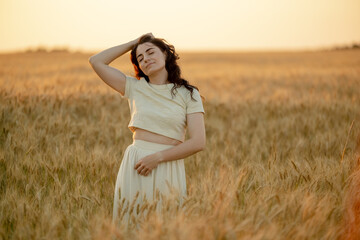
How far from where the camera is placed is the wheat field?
1490 mm

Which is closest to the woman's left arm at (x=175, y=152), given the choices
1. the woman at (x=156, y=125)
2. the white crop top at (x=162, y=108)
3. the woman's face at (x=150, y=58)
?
the woman at (x=156, y=125)

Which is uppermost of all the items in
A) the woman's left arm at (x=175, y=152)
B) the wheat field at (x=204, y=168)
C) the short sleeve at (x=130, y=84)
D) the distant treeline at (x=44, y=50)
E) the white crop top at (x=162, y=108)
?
the distant treeline at (x=44, y=50)

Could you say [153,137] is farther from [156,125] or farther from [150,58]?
[150,58]

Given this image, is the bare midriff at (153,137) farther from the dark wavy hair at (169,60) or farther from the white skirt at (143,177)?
the dark wavy hair at (169,60)

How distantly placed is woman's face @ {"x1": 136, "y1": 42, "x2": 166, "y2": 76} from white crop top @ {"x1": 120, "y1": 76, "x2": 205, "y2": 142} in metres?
0.09

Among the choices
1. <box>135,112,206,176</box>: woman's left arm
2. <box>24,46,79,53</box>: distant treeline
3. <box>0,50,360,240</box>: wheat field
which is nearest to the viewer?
<box>0,50,360,240</box>: wheat field

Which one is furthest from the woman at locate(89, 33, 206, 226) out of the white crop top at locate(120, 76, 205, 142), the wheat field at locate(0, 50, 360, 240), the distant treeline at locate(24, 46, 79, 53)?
the distant treeline at locate(24, 46, 79, 53)

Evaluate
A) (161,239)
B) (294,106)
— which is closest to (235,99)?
(294,106)

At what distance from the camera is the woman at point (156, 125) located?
1866 mm

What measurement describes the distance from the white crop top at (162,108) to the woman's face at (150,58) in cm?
9

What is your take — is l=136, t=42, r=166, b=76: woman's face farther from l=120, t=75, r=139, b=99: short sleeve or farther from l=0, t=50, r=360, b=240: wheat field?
l=0, t=50, r=360, b=240: wheat field

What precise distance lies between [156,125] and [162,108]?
0.33 feet

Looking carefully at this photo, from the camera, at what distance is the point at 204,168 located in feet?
10.5

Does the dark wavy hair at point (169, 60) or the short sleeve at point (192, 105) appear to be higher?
the dark wavy hair at point (169, 60)
